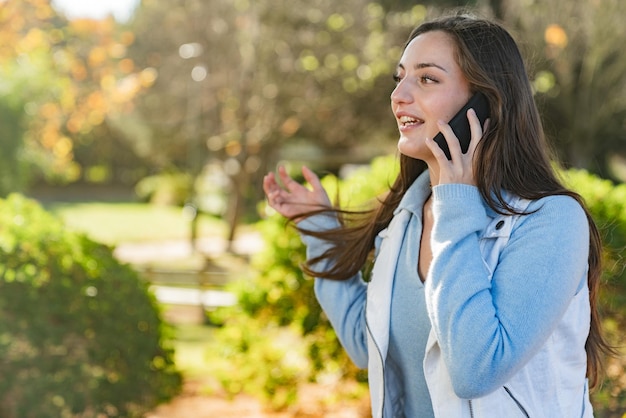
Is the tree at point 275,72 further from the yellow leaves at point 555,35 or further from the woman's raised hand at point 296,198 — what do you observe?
the woman's raised hand at point 296,198

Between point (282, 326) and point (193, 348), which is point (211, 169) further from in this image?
point (282, 326)

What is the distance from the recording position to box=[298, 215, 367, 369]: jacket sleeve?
257 centimetres

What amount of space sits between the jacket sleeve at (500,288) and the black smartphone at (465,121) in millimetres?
222

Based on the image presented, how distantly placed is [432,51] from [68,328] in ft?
8.91

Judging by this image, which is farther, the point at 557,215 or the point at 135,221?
the point at 135,221

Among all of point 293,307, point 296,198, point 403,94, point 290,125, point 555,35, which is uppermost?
point 555,35

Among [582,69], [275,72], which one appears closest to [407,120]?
[275,72]

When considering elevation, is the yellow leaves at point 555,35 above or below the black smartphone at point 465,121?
above

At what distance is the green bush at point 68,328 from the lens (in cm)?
406

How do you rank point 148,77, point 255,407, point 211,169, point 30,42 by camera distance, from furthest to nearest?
1. point 211,169
2. point 148,77
3. point 30,42
4. point 255,407

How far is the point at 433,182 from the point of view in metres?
2.33

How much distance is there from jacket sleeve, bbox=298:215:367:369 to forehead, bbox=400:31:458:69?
2.46 ft

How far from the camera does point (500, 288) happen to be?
1.90m

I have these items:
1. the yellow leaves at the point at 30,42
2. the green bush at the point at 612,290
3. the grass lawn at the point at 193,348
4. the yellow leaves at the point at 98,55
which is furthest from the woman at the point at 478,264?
the yellow leaves at the point at 98,55
